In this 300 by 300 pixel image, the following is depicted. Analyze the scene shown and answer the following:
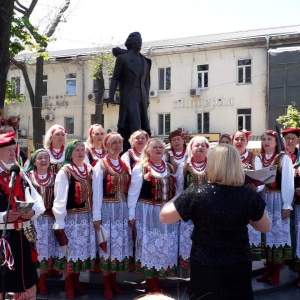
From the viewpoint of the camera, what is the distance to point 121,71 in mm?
7301

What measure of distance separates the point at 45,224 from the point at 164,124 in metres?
21.7

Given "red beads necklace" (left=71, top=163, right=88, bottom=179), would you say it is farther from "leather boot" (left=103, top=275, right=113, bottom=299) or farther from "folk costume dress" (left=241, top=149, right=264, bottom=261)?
"folk costume dress" (left=241, top=149, right=264, bottom=261)

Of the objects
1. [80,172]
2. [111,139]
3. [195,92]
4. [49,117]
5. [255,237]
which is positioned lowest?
[255,237]

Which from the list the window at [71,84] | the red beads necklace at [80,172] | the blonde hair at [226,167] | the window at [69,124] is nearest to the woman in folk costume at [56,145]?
the red beads necklace at [80,172]

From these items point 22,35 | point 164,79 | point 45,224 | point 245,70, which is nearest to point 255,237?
point 45,224

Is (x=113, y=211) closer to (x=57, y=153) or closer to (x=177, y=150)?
(x=57, y=153)

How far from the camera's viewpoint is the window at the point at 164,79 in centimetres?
2723

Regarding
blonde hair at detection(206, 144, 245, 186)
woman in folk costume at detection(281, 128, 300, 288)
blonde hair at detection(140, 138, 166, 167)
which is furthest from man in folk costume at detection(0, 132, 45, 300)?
woman in folk costume at detection(281, 128, 300, 288)

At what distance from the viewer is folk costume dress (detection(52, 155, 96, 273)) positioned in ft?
17.8

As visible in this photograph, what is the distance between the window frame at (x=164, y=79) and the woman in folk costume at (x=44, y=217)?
862 inches

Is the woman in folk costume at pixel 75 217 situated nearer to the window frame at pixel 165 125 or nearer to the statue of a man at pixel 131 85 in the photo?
the statue of a man at pixel 131 85

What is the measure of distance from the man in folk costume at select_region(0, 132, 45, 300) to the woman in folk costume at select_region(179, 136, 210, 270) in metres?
1.88

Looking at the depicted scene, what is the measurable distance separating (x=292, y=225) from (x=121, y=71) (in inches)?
128

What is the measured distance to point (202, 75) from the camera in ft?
86.6
